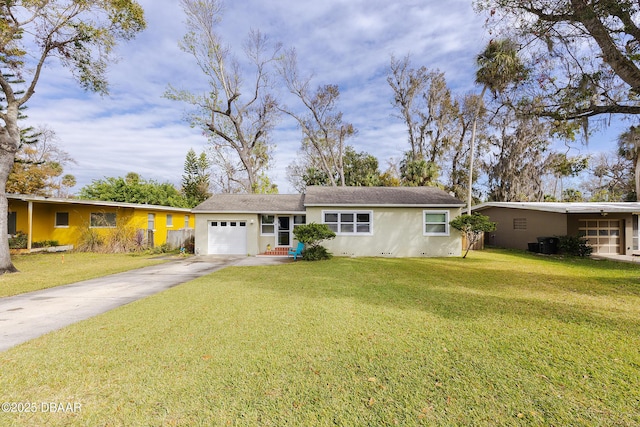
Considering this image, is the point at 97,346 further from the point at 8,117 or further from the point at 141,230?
the point at 141,230

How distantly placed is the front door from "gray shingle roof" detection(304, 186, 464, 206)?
1962mm

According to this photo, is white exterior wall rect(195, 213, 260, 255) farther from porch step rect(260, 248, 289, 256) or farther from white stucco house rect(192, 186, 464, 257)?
porch step rect(260, 248, 289, 256)

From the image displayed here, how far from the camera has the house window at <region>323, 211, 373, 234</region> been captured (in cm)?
1477

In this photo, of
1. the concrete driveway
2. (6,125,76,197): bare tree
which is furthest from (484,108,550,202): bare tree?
(6,125,76,197): bare tree

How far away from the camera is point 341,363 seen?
3588mm

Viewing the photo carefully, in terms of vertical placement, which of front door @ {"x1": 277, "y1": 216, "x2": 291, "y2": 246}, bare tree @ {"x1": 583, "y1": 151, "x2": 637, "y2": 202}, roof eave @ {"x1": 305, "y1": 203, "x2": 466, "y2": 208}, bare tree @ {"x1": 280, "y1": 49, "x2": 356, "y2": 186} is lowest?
front door @ {"x1": 277, "y1": 216, "x2": 291, "y2": 246}

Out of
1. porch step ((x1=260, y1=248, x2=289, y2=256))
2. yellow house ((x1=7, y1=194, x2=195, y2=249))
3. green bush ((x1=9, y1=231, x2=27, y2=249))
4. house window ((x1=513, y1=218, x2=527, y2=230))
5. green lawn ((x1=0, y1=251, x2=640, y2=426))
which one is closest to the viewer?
green lawn ((x1=0, y1=251, x2=640, y2=426))

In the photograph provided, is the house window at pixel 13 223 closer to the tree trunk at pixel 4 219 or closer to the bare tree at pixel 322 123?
the tree trunk at pixel 4 219

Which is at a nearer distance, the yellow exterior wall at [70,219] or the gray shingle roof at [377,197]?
the gray shingle roof at [377,197]

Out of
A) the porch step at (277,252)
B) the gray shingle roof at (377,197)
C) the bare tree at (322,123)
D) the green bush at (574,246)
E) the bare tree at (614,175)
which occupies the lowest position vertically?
the porch step at (277,252)

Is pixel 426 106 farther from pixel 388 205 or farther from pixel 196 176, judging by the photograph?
pixel 196 176

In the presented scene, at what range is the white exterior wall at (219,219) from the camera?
15398 millimetres

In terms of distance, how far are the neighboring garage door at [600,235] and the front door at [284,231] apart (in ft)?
53.5

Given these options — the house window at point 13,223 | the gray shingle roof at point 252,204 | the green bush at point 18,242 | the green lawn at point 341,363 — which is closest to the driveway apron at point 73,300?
the green lawn at point 341,363
